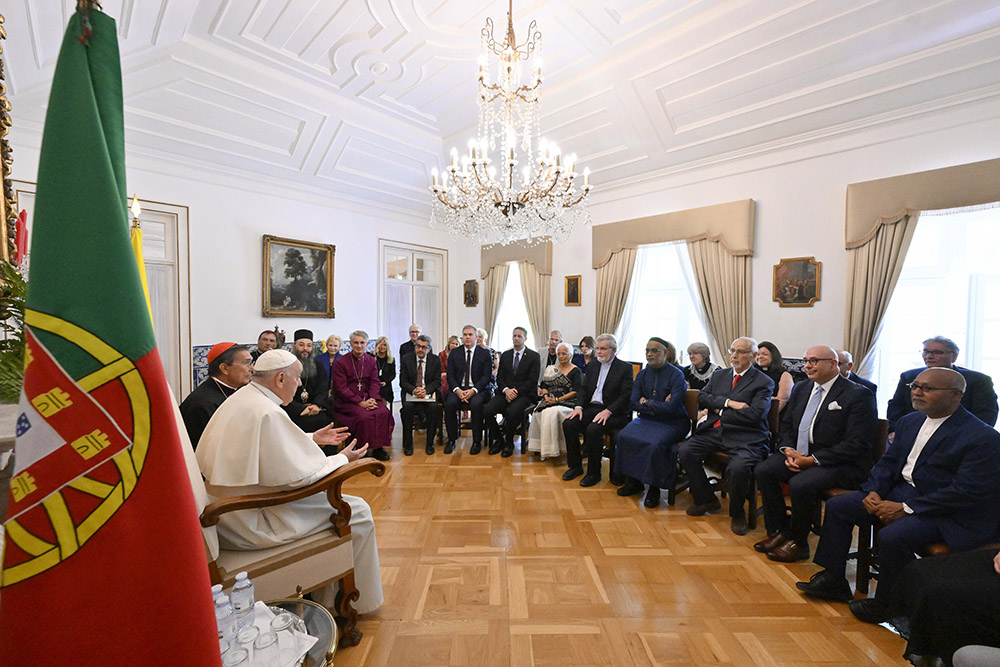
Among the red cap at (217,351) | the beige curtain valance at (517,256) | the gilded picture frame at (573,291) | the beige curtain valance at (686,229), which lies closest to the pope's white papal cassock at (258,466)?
the red cap at (217,351)

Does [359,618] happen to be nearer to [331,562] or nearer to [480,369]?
[331,562]

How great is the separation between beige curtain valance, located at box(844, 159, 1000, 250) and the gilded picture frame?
152 inches

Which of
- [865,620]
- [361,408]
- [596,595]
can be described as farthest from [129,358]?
[361,408]

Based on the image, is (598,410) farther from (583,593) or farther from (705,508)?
(583,593)

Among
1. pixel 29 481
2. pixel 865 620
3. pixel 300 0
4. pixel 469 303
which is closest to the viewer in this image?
pixel 29 481

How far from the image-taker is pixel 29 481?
0.90m

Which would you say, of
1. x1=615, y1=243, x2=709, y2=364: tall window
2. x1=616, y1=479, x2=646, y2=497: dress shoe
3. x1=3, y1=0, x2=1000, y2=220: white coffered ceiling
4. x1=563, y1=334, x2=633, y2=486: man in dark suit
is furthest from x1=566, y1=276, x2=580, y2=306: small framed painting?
x1=616, y1=479, x2=646, y2=497: dress shoe

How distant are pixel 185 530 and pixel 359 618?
1.97 m

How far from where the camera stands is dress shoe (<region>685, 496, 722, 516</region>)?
4062 mm

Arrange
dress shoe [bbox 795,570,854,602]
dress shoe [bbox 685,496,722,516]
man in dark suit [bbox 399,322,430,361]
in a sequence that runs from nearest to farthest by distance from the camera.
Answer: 1. dress shoe [bbox 795,570,854,602]
2. dress shoe [bbox 685,496,722,516]
3. man in dark suit [bbox 399,322,430,361]

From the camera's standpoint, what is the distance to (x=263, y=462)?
7.20ft

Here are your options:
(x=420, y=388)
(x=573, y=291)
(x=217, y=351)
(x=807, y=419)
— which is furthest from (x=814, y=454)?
(x=573, y=291)

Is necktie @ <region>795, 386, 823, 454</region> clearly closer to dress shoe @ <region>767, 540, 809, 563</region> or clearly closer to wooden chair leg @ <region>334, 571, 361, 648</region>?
dress shoe @ <region>767, 540, 809, 563</region>

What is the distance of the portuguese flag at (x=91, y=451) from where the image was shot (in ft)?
2.97
